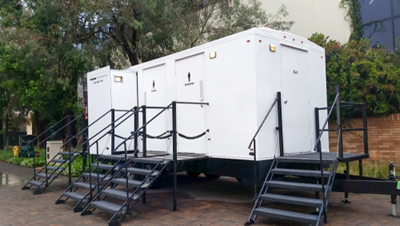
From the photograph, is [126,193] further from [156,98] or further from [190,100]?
[156,98]

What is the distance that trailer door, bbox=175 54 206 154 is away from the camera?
7.39 m

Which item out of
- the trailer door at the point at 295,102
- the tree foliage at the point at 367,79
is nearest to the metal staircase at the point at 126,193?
the trailer door at the point at 295,102

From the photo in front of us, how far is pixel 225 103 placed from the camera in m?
6.87

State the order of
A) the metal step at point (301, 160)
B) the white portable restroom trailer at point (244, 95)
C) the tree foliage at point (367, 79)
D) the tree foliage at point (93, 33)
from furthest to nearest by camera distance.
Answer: the tree foliage at point (93, 33), the tree foliage at point (367, 79), the white portable restroom trailer at point (244, 95), the metal step at point (301, 160)

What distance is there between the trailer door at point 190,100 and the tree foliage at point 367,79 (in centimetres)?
518

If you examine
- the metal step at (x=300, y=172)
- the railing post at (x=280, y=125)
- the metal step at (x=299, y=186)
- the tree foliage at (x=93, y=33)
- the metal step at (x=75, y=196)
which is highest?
the tree foliage at (x=93, y=33)

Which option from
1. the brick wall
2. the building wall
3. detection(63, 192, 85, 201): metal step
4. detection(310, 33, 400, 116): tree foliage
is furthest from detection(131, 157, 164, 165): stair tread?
the building wall

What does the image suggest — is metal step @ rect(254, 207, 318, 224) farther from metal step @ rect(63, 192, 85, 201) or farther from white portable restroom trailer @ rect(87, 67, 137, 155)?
white portable restroom trailer @ rect(87, 67, 137, 155)

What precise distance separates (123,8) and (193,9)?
3329 millimetres

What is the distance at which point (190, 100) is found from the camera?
7605mm

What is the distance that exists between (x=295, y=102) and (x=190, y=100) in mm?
2147

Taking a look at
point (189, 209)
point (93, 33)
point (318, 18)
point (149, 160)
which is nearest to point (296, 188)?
point (189, 209)

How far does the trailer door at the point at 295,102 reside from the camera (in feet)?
22.4

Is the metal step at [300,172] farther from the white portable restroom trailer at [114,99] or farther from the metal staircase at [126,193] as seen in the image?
the white portable restroom trailer at [114,99]
